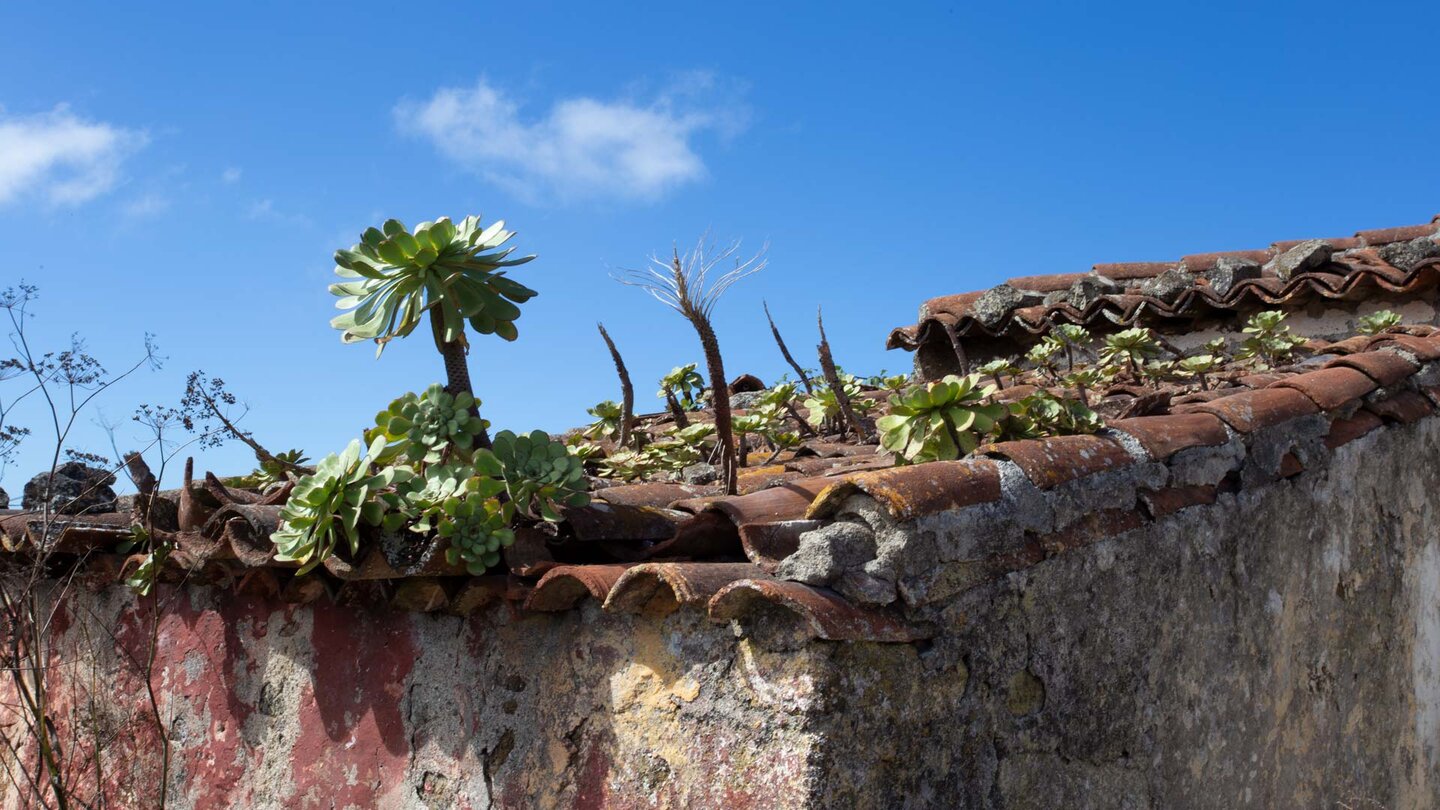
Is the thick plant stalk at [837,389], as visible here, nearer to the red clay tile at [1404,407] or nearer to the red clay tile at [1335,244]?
the red clay tile at [1404,407]

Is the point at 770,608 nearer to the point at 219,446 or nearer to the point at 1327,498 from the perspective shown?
the point at 219,446

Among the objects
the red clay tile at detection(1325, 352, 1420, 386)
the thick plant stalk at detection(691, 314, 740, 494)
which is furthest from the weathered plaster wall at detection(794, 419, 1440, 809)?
the thick plant stalk at detection(691, 314, 740, 494)

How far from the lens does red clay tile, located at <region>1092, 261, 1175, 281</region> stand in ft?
25.7

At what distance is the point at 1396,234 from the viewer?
7.28 m

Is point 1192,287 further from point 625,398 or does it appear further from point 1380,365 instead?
point 625,398

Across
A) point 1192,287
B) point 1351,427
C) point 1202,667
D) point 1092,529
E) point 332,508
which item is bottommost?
point 1202,667

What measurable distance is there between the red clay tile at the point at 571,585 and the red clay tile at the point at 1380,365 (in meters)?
3.16

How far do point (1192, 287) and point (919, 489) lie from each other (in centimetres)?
491

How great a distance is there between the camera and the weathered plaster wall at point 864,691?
2.49 metres

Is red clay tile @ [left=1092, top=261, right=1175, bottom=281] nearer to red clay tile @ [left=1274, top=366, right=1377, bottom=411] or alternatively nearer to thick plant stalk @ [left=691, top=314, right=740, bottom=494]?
red clay tile @ [left=1274, top=366, right=1377, bottom=411]

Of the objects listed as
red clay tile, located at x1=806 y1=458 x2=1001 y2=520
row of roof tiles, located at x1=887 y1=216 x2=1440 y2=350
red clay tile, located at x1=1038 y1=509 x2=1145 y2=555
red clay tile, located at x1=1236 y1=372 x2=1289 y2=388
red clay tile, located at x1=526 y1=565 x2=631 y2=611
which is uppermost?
row of roof tiles, located at x1=887 y1=216 x2=1440 y2=350

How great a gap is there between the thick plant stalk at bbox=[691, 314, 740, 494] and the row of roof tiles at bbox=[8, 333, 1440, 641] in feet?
0.46

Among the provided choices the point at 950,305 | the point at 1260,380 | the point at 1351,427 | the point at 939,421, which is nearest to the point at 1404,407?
the point at 1351,427

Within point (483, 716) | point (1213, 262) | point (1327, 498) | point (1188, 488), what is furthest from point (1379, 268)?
point (483, 716)
